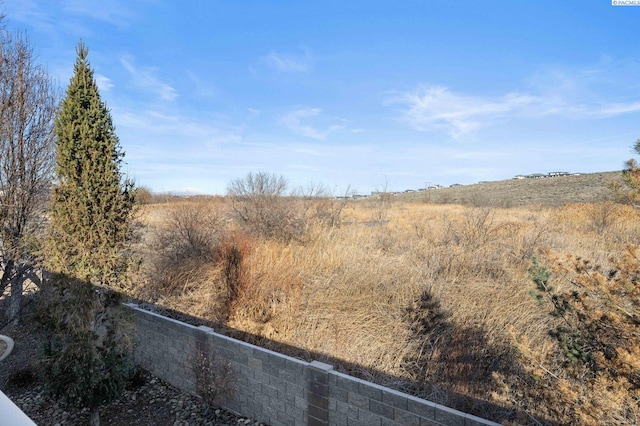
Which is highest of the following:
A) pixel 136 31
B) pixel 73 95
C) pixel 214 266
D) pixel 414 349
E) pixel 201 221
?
pixel 136 31

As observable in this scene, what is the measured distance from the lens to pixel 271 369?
11.1 feet

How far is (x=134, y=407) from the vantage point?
3979 mm

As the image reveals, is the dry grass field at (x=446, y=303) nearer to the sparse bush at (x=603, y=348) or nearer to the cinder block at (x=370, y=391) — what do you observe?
the sparse bush at (x=603, y=348)

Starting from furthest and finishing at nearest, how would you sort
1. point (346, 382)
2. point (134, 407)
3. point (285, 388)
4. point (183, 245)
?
point (183, 245)
point (134, 407)
point (285, 388)
point (346, 382)

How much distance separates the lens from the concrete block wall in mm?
2613

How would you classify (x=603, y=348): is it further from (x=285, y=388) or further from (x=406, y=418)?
(x=285, y=388)

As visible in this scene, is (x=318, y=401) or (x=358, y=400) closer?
(x=358, y=400)

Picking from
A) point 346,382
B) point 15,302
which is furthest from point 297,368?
point 15,302

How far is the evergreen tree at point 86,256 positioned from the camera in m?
3.47

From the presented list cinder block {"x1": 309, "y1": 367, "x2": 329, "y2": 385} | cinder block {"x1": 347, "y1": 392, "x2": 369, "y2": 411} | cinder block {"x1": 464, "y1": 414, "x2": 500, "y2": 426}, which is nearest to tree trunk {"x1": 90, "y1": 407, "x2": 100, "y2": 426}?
cinder block {"x1": 309, "y1": 367, "x2": 329, "y2": 385}

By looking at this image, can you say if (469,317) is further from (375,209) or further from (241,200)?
(375,209)

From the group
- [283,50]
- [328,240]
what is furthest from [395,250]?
[283,50]

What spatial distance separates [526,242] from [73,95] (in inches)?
321

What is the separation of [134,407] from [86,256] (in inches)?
73.6
